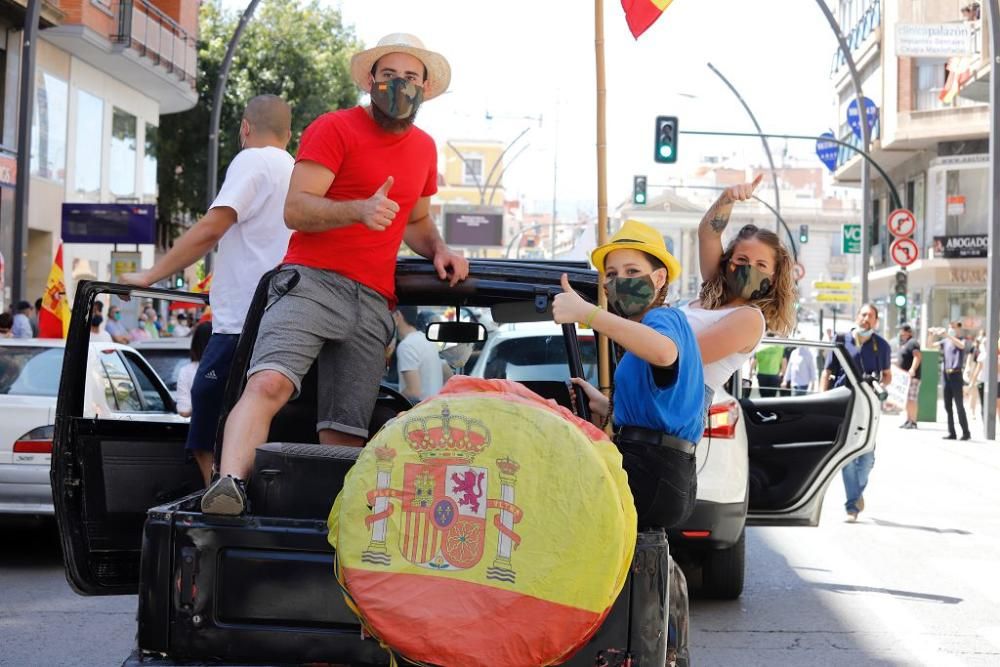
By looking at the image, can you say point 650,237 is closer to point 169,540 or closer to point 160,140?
point 169,540

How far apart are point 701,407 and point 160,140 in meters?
42.9

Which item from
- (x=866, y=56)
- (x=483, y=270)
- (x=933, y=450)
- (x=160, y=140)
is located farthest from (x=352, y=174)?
(x=866, y=56)

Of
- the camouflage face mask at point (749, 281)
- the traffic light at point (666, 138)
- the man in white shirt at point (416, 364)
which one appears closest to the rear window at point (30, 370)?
the man in white shirt at point (416, 364)

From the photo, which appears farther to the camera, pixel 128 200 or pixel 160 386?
pixel 128 200

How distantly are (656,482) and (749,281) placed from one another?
53.7 inches

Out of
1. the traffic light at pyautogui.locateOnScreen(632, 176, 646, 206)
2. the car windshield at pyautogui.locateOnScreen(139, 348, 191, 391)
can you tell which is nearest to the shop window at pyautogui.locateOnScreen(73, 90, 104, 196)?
the traffic light at pyautogui.locateOnScreen(632, 176, 646, 206)

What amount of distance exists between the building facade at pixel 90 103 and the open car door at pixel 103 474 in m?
21.4

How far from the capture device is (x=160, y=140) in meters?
45.1

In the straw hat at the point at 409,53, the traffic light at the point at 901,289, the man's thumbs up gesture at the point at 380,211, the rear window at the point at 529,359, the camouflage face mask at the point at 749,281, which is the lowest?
the rear window at the point at 529,359

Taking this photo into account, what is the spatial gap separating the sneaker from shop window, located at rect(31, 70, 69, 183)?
26.4 m

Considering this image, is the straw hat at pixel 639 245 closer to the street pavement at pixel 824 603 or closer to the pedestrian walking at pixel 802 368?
the street pavement at pixel 824 603

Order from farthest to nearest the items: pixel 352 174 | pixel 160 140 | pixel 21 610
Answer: pixel 160 140 < pixel 21 610 < pixel 352 174

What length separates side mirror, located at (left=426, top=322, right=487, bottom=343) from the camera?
6.26 meters

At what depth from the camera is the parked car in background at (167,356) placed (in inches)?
525
